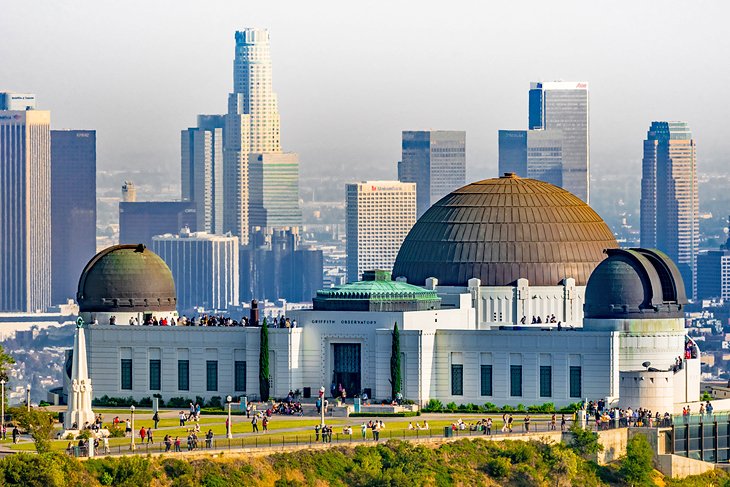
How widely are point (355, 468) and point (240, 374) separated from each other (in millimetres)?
29201

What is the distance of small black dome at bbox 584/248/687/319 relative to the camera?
441 feet

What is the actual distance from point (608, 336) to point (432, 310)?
454 inches

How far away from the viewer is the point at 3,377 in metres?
125

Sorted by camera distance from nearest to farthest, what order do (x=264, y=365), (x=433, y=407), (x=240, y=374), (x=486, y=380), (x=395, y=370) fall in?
(x=395, y=370), (x=433, y=407), (x=486, y=380), (x=264, y=365), (x=240, y=374)

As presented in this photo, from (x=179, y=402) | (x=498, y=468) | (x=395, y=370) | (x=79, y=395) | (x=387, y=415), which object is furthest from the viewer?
(x=179, y=402)

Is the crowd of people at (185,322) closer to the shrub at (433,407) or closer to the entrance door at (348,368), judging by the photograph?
the entrance door at (348,368)

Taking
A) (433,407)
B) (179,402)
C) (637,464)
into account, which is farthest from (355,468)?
(179,402)

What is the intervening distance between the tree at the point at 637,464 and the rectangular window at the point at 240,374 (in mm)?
26278

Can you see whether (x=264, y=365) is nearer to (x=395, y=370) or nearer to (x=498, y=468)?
(x=395, y=370)

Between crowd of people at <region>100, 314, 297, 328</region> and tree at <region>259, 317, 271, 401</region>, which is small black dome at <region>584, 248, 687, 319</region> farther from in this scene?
tree at <region>259, 317, 271, 401</region>

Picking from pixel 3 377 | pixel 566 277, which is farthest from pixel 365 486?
pixel 566 277

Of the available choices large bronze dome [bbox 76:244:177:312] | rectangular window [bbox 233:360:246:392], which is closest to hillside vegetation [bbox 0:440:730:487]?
rectangular window [bbox 233:360:246:392]

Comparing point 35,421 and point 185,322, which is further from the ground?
point 185,322

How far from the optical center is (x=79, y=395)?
396ft
